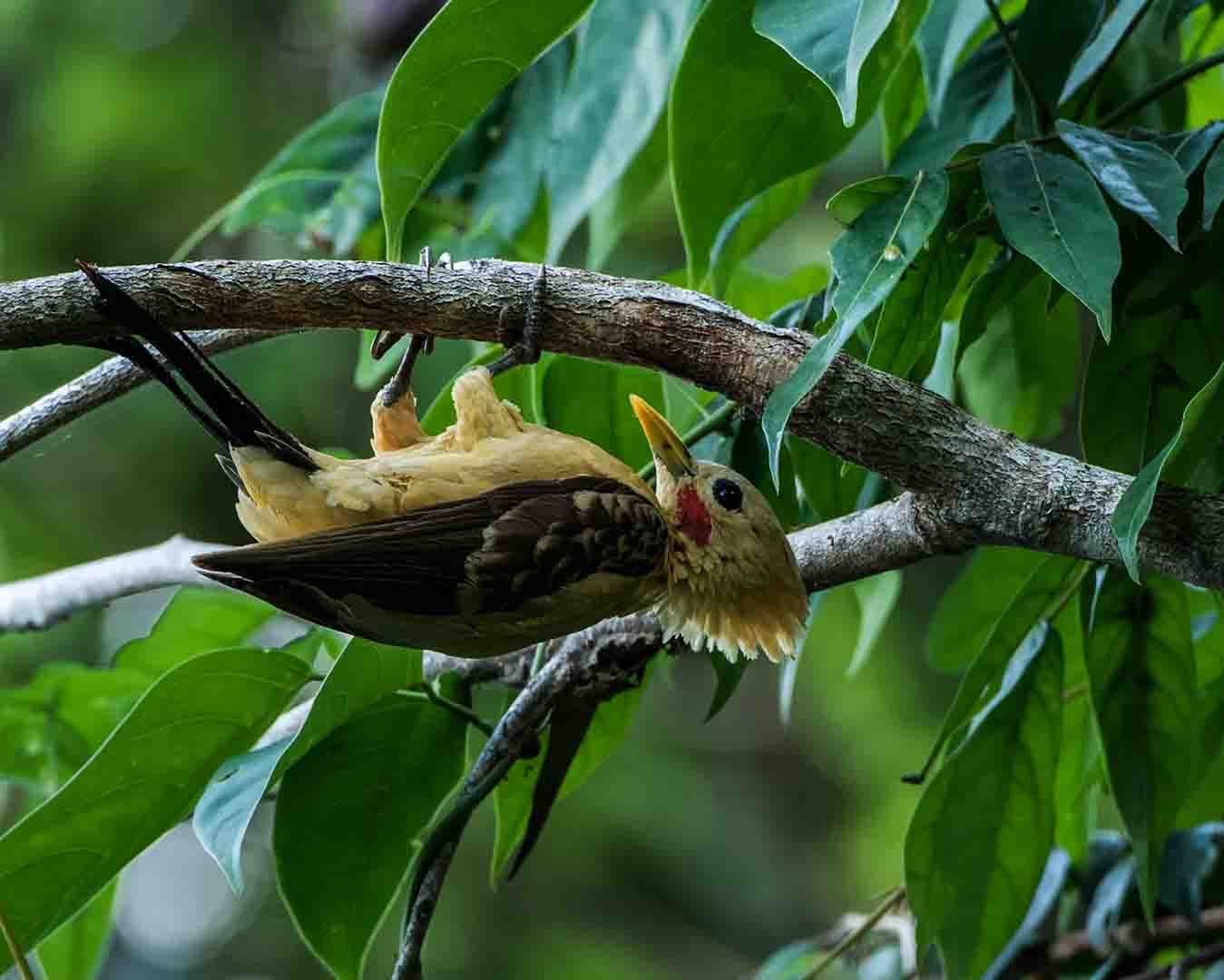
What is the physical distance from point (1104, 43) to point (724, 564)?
36.8 inches

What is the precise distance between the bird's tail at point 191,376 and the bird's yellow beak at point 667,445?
20.3 inches

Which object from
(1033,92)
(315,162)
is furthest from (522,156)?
(1033,92)

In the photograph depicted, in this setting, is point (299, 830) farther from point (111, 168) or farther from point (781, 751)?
point (781, 751)

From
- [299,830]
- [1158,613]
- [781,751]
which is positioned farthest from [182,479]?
[1158,613]

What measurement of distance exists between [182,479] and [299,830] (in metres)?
4.28

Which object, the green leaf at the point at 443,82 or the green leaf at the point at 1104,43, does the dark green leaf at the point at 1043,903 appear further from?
the green leaf at the point at 443,82

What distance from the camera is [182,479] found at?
6.10 m

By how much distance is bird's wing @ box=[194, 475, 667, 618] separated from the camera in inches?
71.2

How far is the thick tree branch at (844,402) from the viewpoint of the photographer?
69.6 inches

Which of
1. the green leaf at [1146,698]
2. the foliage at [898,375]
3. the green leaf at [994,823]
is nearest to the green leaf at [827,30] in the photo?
the foliage at [898,375]

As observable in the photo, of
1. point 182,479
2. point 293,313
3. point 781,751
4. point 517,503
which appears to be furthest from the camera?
point 781,751

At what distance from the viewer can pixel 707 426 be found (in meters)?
2.38

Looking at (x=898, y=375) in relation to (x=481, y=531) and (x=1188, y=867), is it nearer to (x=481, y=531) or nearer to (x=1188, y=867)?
(x=481, y=531)

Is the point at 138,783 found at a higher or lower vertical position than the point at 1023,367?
lower
